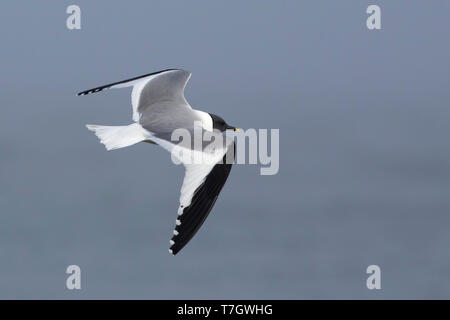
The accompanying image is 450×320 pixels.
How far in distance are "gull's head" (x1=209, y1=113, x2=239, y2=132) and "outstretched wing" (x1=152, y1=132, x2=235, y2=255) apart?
3.32ft

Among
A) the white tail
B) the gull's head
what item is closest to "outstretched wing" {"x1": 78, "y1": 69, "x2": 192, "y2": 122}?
the gull's head

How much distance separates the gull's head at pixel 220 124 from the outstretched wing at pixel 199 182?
1.01 m

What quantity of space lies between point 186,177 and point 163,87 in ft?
4.89

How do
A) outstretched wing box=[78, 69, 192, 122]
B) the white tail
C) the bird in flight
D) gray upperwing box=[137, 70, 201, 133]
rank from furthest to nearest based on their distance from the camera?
outstretched wing box=[78, 69, 192, 122] → gray upperwing box=[137, 70, 201, 133] → the white tail → the bird in flight

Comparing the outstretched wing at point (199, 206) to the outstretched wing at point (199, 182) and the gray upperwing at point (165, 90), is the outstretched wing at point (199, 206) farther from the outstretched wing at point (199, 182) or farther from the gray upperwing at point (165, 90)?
the gray upperwing at point (165, 90)

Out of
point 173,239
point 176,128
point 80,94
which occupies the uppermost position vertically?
point 80,94

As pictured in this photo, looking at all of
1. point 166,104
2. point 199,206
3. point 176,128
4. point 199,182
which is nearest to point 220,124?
point 166,104

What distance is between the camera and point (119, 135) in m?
5.69

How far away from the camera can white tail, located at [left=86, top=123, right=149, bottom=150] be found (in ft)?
18.3

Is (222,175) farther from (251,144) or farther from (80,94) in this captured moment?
(80,94)

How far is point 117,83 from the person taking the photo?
667 centimetres

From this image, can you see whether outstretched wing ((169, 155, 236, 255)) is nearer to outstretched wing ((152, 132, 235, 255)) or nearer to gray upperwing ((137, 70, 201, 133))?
outstretched wing ((152, 132, 235, 255))

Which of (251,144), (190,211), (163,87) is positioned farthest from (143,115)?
(190,211)

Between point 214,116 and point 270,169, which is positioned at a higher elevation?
point 214,116
